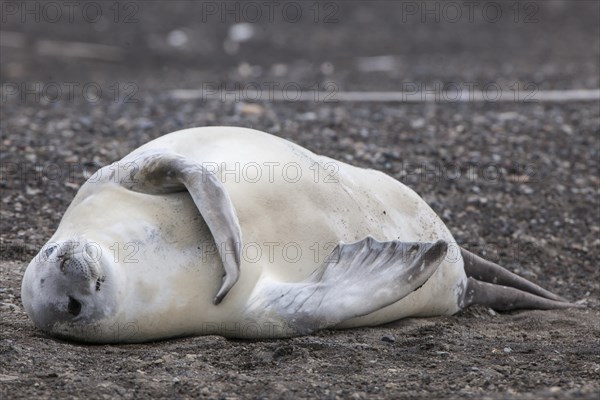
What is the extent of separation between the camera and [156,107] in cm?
939

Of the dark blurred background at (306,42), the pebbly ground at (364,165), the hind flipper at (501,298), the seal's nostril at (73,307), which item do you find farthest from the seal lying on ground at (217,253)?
the dark blurred background at (306,42)

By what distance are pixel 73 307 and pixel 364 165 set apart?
358 centimetres

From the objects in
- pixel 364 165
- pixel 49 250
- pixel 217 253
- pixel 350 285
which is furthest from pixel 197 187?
pixel 364 165

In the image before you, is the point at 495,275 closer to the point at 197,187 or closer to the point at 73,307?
the point at 197,187

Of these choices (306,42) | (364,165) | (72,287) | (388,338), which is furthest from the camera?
(306,42)

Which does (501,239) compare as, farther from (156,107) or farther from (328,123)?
(156,107)

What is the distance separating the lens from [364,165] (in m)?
7.05

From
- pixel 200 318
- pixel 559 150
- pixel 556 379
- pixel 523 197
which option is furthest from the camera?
pixel 559 150

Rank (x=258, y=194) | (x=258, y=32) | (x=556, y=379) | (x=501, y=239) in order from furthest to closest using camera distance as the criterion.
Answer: (x=258, y=32)
(x=501, y=239)
(x=258, y=194)
(x=556, y=379)

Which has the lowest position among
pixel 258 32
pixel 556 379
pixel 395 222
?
pixel 556 379

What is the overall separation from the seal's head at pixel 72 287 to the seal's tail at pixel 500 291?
199cm

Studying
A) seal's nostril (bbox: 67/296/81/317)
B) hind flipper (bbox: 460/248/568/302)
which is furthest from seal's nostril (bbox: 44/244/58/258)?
hind flipper (bbox: 460/248/568/302)

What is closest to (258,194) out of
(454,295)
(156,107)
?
(454,295)

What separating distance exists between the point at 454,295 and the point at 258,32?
37.9 ft
